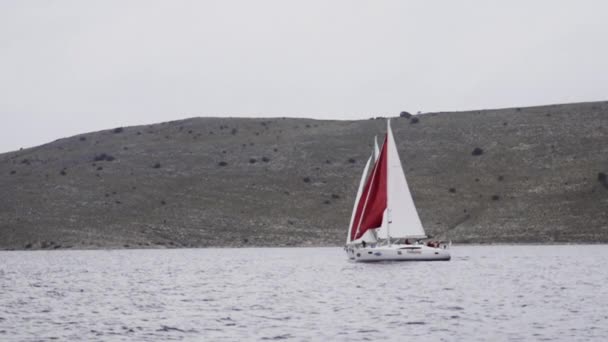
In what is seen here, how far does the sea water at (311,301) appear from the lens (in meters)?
35.8

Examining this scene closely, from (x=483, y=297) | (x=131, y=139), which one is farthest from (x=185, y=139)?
(x=483, y=297)

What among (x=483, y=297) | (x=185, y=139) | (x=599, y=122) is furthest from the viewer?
(x=185, y=139)

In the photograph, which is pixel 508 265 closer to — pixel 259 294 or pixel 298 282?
pixel 298 282

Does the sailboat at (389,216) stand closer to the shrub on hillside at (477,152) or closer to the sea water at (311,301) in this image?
the sea water at (311,301)

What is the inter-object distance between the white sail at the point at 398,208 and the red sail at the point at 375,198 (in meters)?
0.44

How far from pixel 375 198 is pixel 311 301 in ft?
97.2

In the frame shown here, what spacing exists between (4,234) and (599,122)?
7644 centimetres

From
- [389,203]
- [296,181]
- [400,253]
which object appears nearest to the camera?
[389,203]

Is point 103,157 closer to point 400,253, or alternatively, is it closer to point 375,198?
point 375,198

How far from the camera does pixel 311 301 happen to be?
46531mm

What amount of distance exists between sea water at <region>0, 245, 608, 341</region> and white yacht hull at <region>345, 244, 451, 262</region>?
117 cm

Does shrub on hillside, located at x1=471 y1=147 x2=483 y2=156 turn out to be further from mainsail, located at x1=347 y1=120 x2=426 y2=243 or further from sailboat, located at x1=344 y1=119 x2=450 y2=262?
mainsail, located at x1=347 y1=120 x2=426 y2=243

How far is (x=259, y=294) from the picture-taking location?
167 feet

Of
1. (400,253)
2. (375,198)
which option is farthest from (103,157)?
(400,253)
